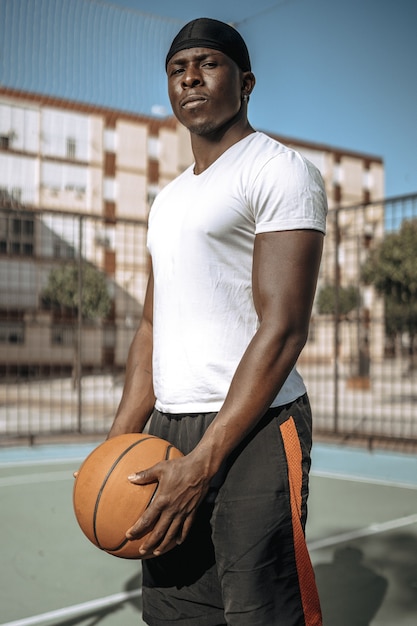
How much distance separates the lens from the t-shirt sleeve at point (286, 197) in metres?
1.48

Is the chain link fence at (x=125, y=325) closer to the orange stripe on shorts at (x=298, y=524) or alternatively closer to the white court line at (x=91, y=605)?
the white court line at (x=91, y=605)

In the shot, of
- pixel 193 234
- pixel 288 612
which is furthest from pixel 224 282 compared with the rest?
pixel 288 612

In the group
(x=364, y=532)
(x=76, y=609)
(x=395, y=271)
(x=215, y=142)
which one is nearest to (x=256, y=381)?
(x=215, y=142)

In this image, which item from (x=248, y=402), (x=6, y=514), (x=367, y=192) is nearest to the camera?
(x=248, y=402)

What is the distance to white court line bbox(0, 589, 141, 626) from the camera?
3.11m

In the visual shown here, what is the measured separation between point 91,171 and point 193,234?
96.0ft

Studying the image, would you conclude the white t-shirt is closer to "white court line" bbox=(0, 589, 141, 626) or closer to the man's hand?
the man's hand

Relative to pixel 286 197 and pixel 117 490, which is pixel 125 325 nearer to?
pixel 117 490

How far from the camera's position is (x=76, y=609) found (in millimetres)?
3268

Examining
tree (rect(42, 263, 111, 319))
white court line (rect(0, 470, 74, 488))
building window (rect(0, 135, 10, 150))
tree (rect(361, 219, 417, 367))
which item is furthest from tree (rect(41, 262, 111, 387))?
building window (rect(0, 135, 10, 150))

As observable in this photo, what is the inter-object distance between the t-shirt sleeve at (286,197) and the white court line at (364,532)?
10.2 feet

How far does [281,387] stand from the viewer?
1510 mm

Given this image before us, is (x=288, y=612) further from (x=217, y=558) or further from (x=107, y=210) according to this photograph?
(x=107, y=210)

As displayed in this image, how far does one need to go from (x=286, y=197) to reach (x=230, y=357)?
0.36 m
